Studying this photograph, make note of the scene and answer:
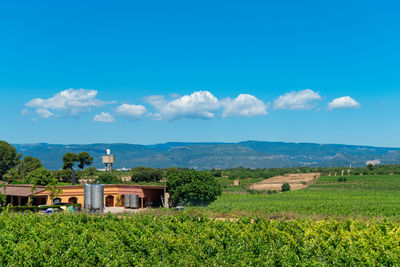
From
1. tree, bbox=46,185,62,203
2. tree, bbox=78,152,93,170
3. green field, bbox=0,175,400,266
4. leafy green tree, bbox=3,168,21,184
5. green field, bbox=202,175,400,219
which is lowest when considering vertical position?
green field, bbox=202,175,400,219

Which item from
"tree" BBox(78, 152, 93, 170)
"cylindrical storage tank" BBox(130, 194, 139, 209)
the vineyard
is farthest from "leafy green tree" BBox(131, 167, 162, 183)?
the vineyard

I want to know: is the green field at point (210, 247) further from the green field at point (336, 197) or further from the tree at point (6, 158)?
the tree at point (6, 158)

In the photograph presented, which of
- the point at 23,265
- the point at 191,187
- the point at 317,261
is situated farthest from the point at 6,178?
the point at 317,261

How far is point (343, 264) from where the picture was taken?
15.1m

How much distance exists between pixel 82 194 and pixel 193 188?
17645 mm

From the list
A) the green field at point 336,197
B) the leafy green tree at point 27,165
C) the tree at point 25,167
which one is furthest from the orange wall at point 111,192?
the leafy green tree at point 27,165

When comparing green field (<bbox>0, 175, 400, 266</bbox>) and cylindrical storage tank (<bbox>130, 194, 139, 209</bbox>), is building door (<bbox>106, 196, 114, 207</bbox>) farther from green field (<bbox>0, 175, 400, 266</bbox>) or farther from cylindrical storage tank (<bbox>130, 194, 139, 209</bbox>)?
green field (<bbox>0, 175, 400, 266</bbox>)

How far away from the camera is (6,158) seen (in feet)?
327

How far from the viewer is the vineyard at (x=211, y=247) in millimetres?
15312

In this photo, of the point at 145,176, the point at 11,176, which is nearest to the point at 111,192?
the point at 11,176

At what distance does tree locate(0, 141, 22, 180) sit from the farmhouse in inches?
2036

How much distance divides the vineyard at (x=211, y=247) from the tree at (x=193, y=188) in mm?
22177

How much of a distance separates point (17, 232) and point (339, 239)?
17181 millimetres

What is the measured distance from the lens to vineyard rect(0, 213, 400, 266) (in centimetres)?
1531
